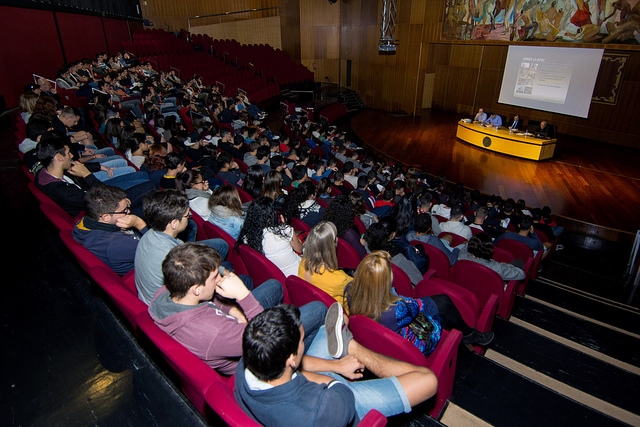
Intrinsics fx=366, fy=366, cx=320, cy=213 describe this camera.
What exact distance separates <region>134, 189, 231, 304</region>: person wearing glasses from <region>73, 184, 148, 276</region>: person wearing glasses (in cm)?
31

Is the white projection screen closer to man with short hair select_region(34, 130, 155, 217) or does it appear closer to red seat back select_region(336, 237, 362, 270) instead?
red seat back select_region(336, 237, 362, 270)

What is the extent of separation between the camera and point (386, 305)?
1.85 metres

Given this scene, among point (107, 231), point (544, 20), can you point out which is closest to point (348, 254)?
point (107, 231)


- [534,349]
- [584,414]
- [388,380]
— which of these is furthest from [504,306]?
[388,380]

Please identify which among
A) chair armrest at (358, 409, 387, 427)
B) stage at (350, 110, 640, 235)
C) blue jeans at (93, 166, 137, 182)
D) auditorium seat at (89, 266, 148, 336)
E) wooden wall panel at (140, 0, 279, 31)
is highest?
wooden wall panel at (140, 0, 279, 31)

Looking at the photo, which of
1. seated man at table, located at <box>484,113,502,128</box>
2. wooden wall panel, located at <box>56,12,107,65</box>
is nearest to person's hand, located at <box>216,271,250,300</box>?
seated man at table, located at <box>484,113,502,128</box>

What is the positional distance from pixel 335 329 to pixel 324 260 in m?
0.60

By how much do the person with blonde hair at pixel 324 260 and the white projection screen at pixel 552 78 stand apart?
34.4 ft

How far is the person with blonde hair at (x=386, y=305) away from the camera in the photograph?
5.98 ft

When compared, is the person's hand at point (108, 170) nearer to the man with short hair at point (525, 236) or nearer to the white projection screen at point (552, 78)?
the man with short hair at point (525, 236)

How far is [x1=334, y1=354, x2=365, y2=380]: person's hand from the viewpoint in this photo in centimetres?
153

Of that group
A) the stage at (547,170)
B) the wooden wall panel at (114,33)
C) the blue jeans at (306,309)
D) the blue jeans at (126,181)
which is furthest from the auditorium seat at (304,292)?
the wooden wall panel at (114,33)

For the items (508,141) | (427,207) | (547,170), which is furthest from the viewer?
(508,141)

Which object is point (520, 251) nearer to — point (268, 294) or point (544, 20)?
point (268, 294)
